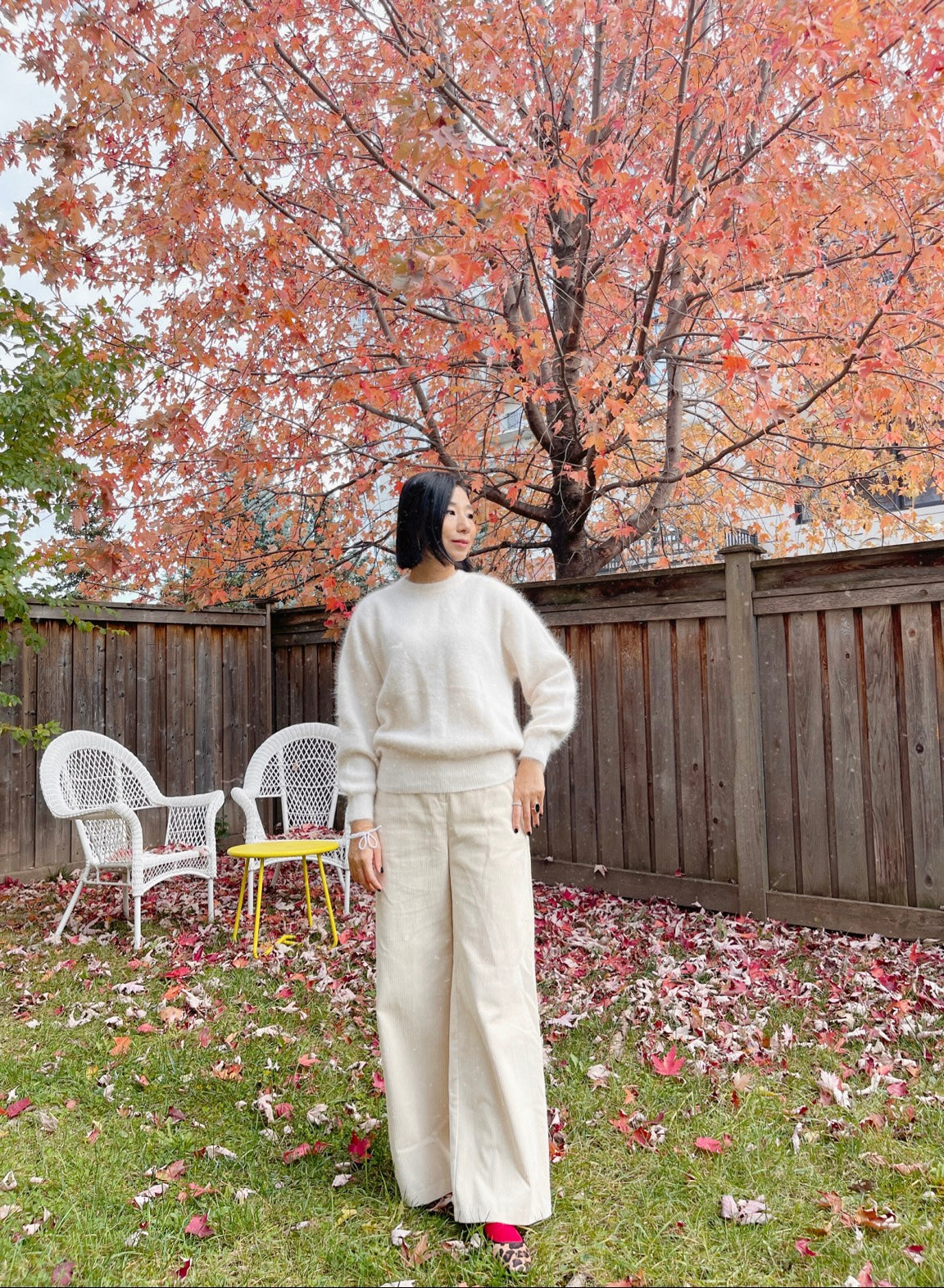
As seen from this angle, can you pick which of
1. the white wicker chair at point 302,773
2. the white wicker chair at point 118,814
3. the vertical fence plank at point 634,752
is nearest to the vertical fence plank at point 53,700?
the white wicker chair at point 118,814

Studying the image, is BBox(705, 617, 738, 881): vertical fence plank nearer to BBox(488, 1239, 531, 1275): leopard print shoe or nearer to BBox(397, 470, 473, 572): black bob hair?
BBox(397, 470, 473, 572): black bob hair

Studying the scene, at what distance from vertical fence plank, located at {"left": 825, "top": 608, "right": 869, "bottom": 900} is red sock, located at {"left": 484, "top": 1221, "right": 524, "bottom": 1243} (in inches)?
106

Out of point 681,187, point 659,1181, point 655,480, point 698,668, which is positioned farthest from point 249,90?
point 659,1181

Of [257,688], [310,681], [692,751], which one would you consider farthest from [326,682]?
[692,751]

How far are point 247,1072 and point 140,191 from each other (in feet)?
16.4

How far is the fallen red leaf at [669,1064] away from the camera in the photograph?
2936 mm

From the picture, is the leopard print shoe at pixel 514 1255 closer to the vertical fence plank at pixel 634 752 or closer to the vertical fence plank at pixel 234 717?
the vertical fence plank at pixel 634 752

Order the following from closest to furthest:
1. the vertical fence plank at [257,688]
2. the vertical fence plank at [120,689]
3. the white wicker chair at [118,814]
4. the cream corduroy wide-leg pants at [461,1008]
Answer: the cream corduroy wide-leg pants at [461,1008], the white wicker chair at [118,814], the vertical fence plank at [120,689], the vertical fence plank at [257,688]

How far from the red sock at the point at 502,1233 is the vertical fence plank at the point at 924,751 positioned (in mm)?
2684

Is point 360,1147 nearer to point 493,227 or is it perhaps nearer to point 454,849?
point 454,849

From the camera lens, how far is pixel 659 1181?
7.62 feet

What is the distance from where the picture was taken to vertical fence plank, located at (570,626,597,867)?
520cm

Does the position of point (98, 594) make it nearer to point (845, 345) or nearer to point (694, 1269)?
point (845, 345)

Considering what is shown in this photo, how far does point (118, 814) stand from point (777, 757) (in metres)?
3.30
